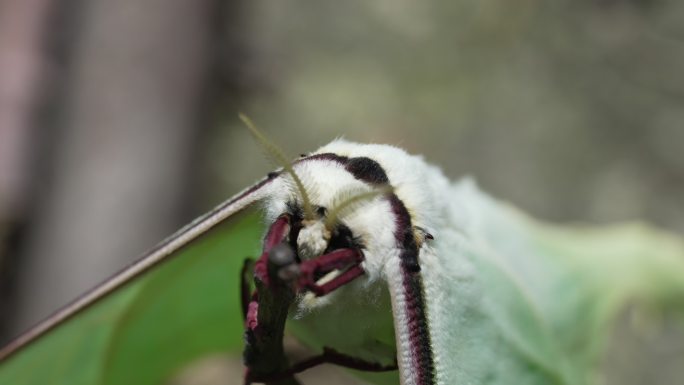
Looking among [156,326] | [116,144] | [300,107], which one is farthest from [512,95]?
[156,326]

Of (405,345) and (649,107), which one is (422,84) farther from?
(405,345)

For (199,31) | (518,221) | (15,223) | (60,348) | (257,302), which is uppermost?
(199,31)

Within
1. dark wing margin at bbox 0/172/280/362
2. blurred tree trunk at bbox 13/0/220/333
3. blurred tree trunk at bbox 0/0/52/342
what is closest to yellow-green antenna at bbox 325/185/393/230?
dark wing margin at bbox 0/172/280/362

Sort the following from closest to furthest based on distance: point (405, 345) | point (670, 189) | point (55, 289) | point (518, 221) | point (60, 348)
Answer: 1. point (405, 345)
2. point (60, 348)
3. point (518, 221)
4. point (55, 289)
5. point (670, 189)

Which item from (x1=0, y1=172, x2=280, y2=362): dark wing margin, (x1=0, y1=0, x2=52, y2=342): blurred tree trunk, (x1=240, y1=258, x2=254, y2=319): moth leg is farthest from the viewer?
(x1=0, y1=0, x2=52, y2=342): blurred tree trunk

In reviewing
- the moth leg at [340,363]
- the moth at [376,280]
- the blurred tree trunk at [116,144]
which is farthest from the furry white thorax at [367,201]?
the blurred tree trunk at [116,144]

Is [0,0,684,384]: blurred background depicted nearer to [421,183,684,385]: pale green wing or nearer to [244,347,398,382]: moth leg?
[421,183,684,385]: pale green wing

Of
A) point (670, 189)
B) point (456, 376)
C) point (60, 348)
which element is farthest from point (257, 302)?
point (670, 189)
